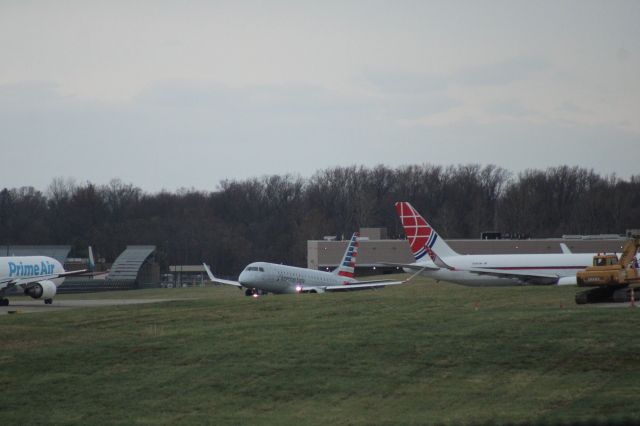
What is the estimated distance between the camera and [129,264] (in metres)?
105

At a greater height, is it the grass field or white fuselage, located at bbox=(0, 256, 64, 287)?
white fuselage, located at bbox=(0, 256, 64, 287)

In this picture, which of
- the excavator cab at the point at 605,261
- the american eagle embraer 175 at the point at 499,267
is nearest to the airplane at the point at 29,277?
the american eagle embraer 175 at the point at 499,267

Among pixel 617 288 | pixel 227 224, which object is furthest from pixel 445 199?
pixel 617 288

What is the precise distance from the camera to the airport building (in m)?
105

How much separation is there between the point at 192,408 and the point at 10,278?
123 ft

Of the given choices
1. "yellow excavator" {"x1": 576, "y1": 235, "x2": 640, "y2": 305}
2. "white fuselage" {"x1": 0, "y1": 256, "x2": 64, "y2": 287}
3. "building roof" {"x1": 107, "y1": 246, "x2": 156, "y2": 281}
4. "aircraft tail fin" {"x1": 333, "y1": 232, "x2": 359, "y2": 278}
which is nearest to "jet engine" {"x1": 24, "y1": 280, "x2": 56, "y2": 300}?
"white fuselage" {"x1": 0, "y1": 256, "x2": 64, "y2": 287}

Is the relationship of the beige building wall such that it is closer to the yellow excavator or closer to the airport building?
the airport building

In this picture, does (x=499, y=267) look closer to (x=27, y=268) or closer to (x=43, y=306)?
(x=43, y=306)

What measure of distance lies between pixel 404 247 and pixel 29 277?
59699mm

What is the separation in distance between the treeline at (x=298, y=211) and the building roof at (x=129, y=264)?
2484 centimetres

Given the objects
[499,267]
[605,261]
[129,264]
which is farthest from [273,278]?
[129,264]

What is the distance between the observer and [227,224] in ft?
522

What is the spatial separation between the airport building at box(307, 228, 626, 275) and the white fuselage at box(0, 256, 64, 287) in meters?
47.5

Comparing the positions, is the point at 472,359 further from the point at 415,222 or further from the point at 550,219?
the point at 550,219
